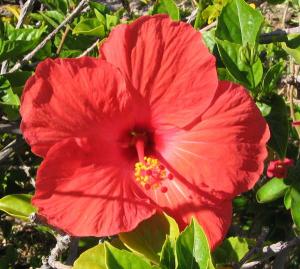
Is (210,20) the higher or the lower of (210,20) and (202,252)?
the higher

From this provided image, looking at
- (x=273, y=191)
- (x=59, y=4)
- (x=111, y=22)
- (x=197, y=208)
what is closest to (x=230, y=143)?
(x=197, y=208)

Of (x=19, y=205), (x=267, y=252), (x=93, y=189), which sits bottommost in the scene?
(x=267, y=252)

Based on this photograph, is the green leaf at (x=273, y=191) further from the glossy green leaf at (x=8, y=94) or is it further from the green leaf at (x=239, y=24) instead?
the glossy green leaf at (x=8, y=94)

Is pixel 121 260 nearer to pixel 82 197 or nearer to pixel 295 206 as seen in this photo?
pixel 82 197

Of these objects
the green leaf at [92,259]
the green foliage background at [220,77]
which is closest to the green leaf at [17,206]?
the green foliage background at [220,77]

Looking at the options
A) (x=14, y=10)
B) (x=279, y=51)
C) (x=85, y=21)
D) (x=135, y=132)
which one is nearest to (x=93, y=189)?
(x=135, y=132)

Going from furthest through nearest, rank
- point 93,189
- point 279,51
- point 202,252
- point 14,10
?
point 14,10, point 279,51, point 93,189, point 202,252

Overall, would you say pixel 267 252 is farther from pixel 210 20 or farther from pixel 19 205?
pixel 210 20
